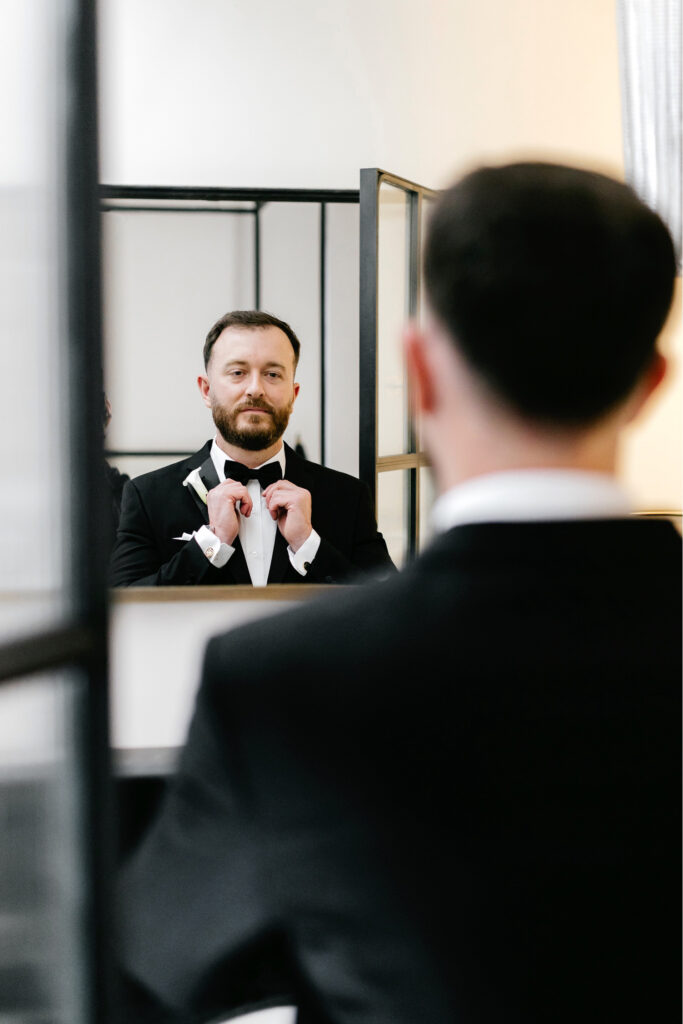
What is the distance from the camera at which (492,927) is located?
494 mm

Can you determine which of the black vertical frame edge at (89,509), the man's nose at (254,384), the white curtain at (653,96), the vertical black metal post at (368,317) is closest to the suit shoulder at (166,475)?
the man's nose at (254,384)

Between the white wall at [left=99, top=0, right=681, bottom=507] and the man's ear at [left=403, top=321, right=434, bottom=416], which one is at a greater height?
the white wall at [left=99, top=0, right=681, bottom=507]

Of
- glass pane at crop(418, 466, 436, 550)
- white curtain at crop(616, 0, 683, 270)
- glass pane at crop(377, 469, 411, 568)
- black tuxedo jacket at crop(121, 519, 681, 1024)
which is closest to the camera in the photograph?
black tuxedo jacket at crop(121, 519, 681, 1024)

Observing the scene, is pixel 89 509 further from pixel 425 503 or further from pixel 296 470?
pixel 425 503

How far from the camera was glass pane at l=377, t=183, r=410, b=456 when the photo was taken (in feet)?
8.71

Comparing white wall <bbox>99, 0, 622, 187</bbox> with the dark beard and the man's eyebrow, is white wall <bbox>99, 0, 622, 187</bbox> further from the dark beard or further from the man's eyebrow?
the dark beard

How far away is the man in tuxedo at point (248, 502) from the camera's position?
8.63 ft

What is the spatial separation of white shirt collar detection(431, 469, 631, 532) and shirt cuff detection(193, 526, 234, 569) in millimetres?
2222

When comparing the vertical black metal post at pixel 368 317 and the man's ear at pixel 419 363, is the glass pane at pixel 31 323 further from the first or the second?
the vertical black metal post at pixel 368 317

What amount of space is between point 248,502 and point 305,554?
0.22 m

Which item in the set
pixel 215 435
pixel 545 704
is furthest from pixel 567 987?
pixel 215 435

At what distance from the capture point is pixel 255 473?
2715mm

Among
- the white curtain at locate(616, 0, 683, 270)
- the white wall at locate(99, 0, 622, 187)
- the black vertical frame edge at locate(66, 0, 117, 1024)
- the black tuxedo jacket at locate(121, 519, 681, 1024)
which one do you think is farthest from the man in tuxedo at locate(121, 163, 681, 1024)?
the white wall at locate(99, 0, 622, 187)

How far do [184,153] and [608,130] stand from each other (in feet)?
4.16
